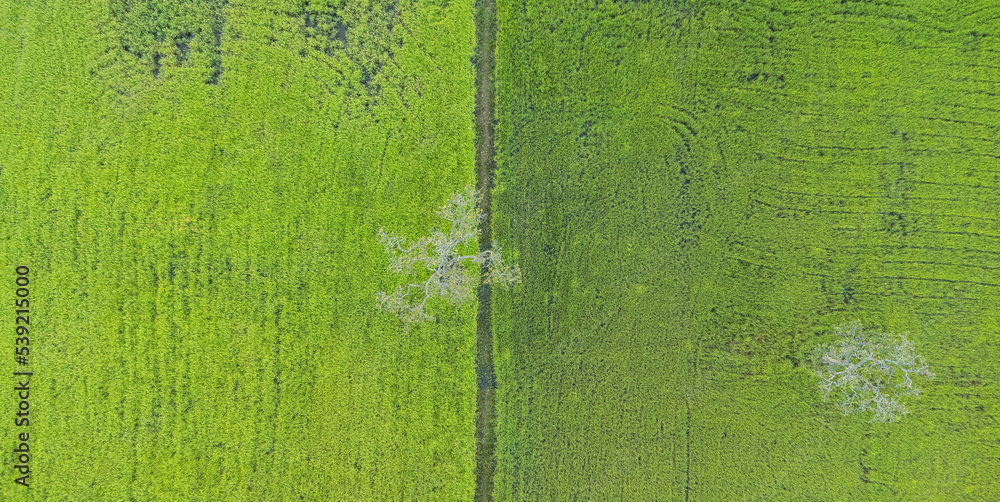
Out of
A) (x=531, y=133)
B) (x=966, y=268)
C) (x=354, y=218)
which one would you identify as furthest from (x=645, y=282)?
(x=966, y=268)

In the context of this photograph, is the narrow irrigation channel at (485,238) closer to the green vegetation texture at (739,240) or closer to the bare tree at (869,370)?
the green vegetation texture at (739,240)

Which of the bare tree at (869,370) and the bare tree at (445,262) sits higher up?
the bare tree at (445,262)

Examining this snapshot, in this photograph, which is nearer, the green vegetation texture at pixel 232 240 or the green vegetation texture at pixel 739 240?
the green vegetation texture at pixel 232 240

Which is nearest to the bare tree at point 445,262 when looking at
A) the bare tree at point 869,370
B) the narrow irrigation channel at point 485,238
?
the narrow irrigation channel at point 485,238

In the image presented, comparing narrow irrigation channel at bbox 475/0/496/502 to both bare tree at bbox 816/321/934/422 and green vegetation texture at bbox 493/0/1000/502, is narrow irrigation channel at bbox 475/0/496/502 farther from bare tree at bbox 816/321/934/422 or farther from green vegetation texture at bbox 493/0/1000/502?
bare tree at bbox 816/321/934/422

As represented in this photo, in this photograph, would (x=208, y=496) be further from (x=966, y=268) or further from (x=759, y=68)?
(x=966, y=268)
